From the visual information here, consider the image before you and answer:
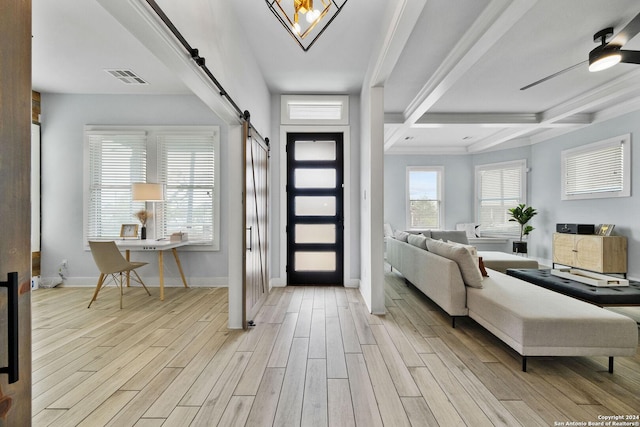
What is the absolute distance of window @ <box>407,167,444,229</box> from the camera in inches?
330

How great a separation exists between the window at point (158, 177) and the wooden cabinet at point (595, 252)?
6.40 meters

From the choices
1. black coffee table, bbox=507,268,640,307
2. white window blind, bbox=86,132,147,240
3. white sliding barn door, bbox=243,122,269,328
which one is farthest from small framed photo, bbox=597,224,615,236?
white window blind, bbox=86,132,147,240

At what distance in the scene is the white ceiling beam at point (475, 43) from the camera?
8.12ft

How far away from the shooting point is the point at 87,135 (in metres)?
4.74

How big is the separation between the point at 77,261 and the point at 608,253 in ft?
28.2

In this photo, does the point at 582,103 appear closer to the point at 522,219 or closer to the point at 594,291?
the point at 522,219

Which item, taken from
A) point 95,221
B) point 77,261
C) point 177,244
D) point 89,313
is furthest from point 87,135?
point 89,313

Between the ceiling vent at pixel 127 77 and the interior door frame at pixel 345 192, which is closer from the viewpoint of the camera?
the ceiling vent at pixel 127 77

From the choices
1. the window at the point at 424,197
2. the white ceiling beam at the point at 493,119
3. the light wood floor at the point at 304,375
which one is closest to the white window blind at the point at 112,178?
the light wood floor at the point at 304,375

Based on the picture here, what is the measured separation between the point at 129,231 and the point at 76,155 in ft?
4.80

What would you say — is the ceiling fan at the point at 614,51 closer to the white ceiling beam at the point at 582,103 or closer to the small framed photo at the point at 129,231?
the white ceiling beam at the point at 582,103

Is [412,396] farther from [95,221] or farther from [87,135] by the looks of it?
[87,135]

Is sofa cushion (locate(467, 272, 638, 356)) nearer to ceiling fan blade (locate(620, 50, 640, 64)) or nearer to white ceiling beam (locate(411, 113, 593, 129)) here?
ceiling fan blade (locate(620, 50, 640, 64))

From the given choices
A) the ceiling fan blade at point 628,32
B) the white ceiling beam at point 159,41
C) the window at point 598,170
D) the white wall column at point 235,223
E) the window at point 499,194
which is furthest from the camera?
the window at point 499,194
